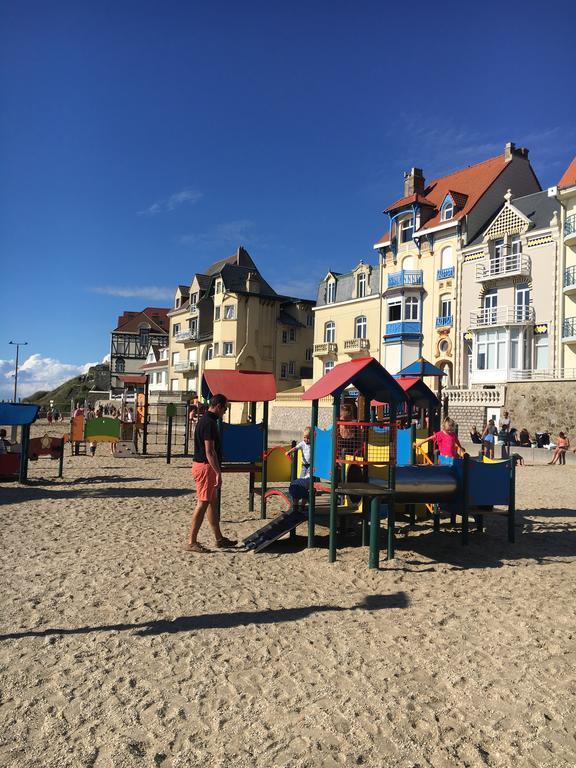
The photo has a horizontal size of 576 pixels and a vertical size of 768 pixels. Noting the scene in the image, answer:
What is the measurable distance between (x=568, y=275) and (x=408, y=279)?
10.4 metres

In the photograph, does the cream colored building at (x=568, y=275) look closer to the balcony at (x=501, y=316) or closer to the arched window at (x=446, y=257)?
the balcony at (x=501, y=316)

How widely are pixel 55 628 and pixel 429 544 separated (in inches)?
226

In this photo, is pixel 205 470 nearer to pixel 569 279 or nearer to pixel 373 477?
pixel 373 477

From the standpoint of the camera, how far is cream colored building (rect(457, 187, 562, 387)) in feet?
107

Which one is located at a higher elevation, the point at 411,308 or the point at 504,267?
the point at 504,267

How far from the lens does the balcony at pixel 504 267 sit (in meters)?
33.4

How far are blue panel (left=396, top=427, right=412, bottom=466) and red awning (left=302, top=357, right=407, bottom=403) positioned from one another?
2362 millimetres

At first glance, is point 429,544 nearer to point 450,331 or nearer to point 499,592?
point 499,592

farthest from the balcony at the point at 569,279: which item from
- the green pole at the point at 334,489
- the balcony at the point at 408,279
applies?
the green pole at the point at 334,489

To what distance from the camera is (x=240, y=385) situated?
11.5 m

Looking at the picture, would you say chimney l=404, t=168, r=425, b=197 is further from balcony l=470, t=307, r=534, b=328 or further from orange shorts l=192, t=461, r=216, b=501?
orange shorts l=192, t=461, r=216, b=501

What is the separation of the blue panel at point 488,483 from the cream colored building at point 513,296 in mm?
24899

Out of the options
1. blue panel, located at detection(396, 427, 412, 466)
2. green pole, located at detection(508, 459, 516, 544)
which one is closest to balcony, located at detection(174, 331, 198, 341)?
blue panel, located at detection(396, 427, 412, 466)

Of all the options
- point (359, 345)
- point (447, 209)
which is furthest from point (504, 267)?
point (359, 345)
